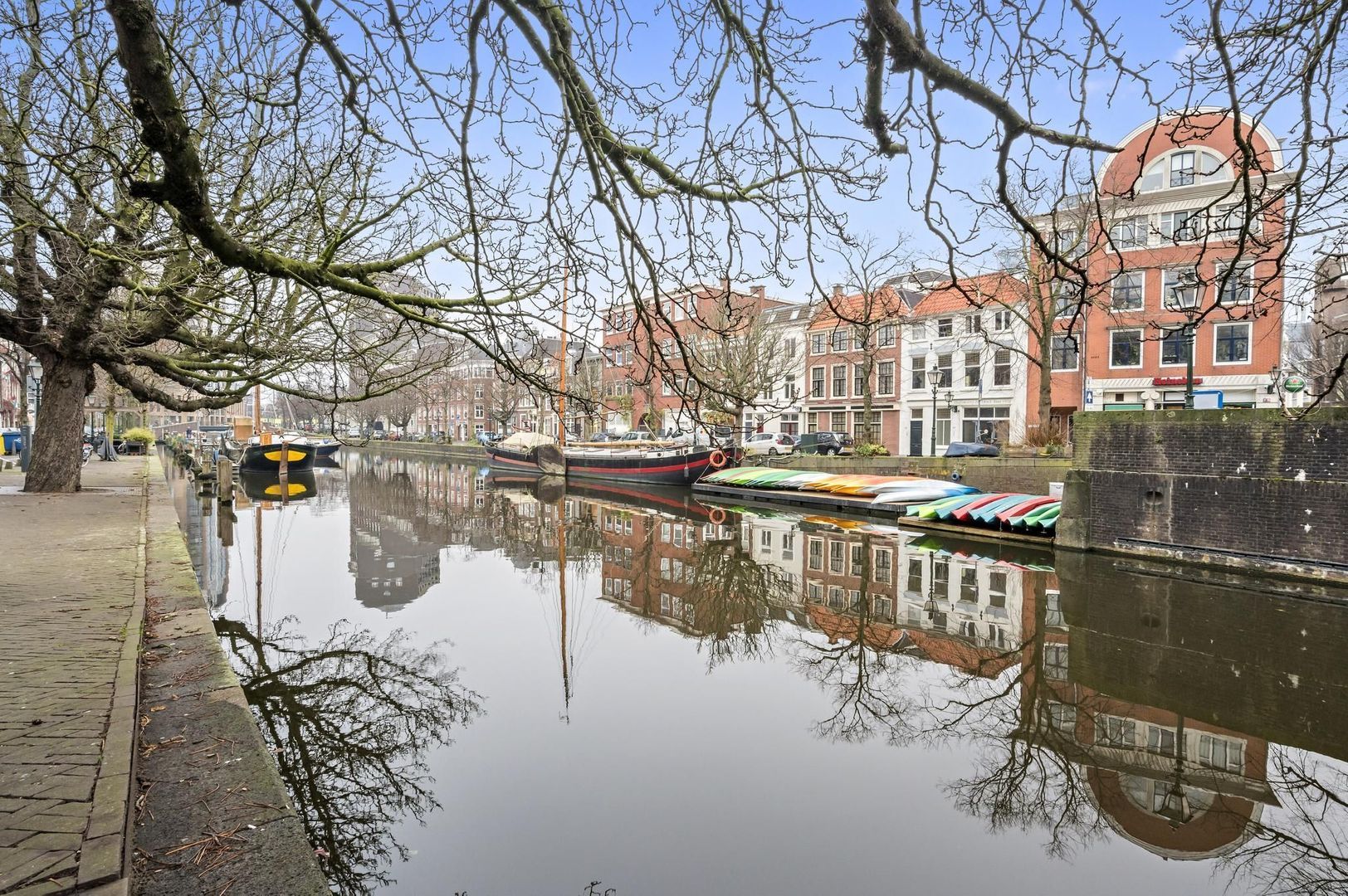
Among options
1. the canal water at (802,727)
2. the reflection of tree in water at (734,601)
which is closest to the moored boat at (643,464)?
the reflection of tree in water at (734,601)

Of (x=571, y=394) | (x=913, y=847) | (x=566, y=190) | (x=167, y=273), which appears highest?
(x=167, y=273)

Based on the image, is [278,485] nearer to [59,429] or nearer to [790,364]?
[59,429]

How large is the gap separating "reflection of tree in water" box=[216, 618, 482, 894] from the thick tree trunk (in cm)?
821

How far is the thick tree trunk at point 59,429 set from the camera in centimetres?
1376

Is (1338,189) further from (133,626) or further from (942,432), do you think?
(942,432)

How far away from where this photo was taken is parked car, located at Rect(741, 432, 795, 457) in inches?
1325

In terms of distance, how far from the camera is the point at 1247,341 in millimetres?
25984

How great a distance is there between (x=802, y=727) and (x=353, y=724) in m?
3.33

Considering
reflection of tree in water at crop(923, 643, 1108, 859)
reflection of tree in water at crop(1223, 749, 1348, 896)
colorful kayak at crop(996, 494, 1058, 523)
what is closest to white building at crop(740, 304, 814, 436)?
colorful kayak at crop(996, 494, 1058, 523)

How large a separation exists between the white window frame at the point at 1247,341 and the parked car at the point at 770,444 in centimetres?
1492

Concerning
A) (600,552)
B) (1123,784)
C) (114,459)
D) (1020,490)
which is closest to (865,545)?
(600,552)

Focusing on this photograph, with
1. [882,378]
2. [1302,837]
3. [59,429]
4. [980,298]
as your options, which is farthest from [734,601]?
[882,378]

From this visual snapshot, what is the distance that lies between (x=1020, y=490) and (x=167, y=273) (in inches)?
740

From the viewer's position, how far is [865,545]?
14.6m
